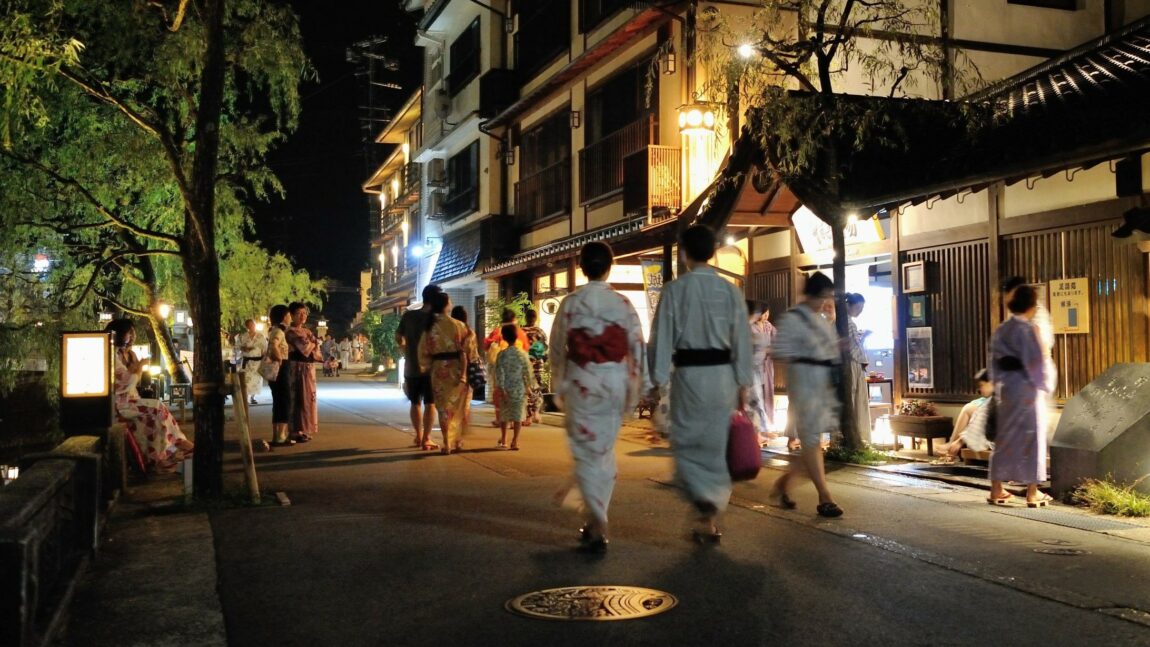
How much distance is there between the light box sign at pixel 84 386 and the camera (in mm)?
8477

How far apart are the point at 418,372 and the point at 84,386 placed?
14.6 ft

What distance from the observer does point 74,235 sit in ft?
45.0

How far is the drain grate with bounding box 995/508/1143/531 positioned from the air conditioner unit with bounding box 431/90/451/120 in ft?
86.8

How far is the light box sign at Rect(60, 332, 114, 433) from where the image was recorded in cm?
848

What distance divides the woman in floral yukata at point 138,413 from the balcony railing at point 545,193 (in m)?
13.7

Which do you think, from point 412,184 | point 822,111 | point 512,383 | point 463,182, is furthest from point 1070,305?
point 412,184

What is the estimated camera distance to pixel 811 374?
24.5 feet

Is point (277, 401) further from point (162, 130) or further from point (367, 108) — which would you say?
point (367, 108)

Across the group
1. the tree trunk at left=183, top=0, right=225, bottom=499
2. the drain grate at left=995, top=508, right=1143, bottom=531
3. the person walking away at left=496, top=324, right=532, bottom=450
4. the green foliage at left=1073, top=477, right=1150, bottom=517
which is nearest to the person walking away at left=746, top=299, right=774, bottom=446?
the person walking away at left=496, top=324, right=532, bottom=450

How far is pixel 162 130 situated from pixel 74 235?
5.90 metres

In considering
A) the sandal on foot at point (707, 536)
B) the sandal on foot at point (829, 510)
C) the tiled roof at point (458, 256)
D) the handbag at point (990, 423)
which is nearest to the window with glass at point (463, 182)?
the tiled roof at point (458, 256)

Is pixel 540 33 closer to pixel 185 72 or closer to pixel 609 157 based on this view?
pixel 609 157

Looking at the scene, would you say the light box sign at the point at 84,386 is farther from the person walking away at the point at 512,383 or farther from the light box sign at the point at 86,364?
the person walking away at the point at 512,383

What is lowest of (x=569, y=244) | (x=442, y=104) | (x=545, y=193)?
(x=569, y=244)
